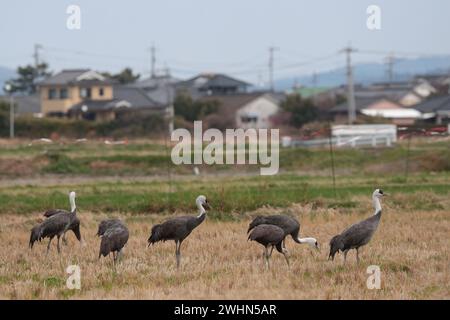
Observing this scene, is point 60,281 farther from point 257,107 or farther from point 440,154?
point 257,107

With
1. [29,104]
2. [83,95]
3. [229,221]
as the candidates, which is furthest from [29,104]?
[229,221]

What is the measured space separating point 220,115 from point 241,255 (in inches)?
2350

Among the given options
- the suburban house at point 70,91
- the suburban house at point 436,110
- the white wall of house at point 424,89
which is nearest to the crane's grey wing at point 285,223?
the suburban house at point 436,110

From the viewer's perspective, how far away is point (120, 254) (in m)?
16.5

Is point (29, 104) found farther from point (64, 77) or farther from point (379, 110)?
point (379, 110)

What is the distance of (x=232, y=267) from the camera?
1550 cm

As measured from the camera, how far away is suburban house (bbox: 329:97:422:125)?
247ft

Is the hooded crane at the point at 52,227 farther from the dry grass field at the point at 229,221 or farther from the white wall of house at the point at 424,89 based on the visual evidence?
the white wall of house at the point at 424,89

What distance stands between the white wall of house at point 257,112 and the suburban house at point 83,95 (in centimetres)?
621

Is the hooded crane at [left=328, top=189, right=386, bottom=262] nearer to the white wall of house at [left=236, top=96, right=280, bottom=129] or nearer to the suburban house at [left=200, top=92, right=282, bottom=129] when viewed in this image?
the suburban house at [left=200, top=92, right=282, bottom=129]

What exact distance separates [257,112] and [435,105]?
14372mm

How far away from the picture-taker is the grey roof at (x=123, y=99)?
7519 centimetres

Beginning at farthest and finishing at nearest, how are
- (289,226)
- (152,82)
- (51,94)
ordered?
1. (152,82)
2. (51,94)
3. (289,226)
